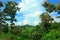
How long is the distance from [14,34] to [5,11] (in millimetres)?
4854

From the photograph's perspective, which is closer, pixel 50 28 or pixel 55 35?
pixel 55 35

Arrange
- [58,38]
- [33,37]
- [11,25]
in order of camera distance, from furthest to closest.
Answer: [11,25] → [33,37] → [58,38]

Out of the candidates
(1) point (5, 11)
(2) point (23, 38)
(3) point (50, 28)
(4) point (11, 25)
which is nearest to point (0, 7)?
(1) point (5, 11)

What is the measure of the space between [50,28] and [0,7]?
10807mm

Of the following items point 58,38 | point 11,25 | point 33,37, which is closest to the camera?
point 58,38

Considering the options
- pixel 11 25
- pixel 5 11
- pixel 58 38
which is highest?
pixel 5 11

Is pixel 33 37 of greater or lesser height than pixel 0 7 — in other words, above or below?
below

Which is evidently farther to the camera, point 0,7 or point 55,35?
point 0,7

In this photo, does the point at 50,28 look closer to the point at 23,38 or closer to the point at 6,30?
the point at 23,38

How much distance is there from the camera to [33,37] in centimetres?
3484

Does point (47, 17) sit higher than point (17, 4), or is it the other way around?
point (17, 4)

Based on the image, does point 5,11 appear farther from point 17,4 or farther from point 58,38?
point 58,38

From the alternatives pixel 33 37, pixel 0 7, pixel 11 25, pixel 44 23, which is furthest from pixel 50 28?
pixel 0 7

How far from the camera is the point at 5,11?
123ft
